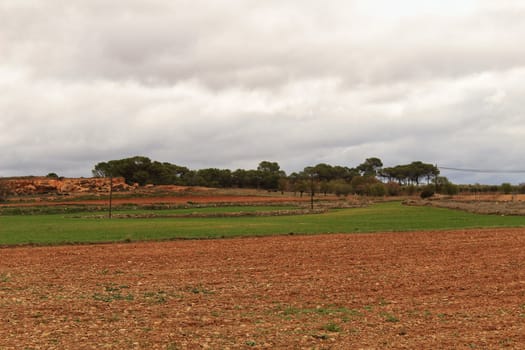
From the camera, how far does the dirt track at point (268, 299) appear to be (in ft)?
34.0

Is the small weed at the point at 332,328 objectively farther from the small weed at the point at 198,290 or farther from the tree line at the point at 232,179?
the tree line at the point at 232,179

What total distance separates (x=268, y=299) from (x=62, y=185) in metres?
130

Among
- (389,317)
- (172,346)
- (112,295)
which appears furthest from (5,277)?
(389,317)

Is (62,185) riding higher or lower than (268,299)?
higher

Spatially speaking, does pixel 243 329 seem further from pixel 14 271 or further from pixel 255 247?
pixel 255 247

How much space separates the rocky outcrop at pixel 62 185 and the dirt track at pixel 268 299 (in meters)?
108

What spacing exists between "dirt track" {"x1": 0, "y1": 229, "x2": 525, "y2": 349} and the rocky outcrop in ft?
354

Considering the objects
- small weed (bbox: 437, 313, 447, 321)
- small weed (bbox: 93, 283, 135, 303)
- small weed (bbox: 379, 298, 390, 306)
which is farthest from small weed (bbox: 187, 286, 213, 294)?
small weed (bbox: 437, 313, 447, 321)

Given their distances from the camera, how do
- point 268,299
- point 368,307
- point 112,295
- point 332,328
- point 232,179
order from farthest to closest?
point 232,179, point 112,295, point 268,299, point 368,307, point 332,328

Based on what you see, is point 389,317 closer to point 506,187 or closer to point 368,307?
point 368,307

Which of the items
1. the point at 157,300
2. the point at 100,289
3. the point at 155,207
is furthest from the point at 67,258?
the point at 155,207

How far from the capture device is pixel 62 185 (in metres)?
134

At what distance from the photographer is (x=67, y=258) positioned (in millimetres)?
24547

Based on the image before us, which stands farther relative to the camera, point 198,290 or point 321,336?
point 198,290
